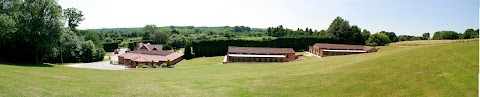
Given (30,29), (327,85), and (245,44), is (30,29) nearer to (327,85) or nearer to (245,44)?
(327,85)

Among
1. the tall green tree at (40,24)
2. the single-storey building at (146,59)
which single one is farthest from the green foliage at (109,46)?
the tall green tree at (40,24)

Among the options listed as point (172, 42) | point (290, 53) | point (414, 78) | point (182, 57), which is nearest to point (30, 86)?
point (414, 78)

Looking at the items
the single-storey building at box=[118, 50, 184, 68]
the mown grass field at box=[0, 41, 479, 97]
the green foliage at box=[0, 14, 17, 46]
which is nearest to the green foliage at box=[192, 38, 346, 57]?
the single-storey building at box=[118, 50, 184, 68]

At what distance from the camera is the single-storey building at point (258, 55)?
64062 millimetres

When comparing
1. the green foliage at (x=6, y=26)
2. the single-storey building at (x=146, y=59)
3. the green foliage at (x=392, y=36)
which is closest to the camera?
the green foliage at (x=6, y=26)

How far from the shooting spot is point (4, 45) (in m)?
41.9

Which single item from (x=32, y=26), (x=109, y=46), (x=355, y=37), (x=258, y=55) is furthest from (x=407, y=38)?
(x=32, y=26)

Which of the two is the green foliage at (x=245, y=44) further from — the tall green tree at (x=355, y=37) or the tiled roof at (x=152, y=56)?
the tiled roof at (x=152, y=56)

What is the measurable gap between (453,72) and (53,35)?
4289 centimetres

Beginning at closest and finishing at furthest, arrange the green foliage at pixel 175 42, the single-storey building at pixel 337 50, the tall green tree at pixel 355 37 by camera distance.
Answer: the single-storey building at pixel 337 50 → the tall green tree at pixel 355 37 → the green foliage at pixel 175 42

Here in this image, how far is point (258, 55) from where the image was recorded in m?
67.0

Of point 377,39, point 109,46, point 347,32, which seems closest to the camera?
point 347,32

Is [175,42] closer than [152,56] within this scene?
No

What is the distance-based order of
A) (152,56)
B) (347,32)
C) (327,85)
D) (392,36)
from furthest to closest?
(392,36), (347,32), (152,56), (327,85)
